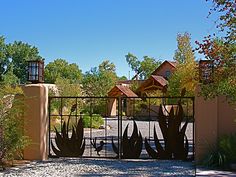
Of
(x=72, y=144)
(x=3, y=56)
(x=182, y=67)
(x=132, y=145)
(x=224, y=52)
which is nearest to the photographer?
(x=224, y=52)

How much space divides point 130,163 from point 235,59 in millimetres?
4910

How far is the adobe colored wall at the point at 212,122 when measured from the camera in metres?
11.3

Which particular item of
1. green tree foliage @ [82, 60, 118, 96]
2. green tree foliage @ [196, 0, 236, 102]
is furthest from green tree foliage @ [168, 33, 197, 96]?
green tree foliage @ [196, 0, 236, 102]

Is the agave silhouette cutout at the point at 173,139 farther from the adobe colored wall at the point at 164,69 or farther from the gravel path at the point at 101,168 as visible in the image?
the adobe colored wall at the point at 164,69

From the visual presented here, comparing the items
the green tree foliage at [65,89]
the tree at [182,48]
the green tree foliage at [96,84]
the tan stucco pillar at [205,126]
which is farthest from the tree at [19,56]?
the tan stucco pillar at [205,126]

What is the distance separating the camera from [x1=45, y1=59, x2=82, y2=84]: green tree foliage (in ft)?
204

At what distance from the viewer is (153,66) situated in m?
66.3

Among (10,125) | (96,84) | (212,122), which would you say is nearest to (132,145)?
(212,122)

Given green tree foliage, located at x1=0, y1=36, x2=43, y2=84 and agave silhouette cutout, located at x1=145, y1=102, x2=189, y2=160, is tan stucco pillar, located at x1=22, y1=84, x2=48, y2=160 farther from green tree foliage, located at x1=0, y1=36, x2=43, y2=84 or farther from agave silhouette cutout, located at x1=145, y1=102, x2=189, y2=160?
green tree foliage, located at x1=0, y1=36, x2=43, y2=84

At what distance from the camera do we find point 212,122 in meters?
11.4

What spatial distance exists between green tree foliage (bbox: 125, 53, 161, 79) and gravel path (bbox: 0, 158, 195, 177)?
5202 cm

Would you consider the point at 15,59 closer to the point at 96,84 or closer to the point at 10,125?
the point at 96,84

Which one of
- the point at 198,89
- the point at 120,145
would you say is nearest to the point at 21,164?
the point at 120,145

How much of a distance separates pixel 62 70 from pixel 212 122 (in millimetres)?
56504
